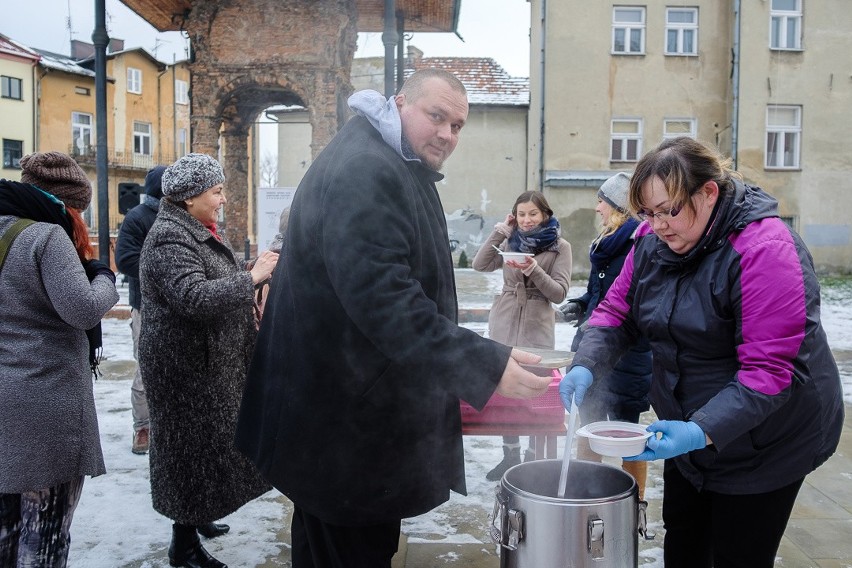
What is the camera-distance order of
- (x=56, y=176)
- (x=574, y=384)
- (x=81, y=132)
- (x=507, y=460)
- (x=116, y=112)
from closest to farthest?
(x=574, y=384), (x=56, y=176), (x=507, y=460), (x=81, y=132), (x=116, y=112)

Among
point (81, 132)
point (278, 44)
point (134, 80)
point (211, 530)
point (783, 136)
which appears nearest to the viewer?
point (211, 530)

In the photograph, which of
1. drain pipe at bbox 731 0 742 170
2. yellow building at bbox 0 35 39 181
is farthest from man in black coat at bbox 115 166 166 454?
yellow building at bbox 0 35 39 181

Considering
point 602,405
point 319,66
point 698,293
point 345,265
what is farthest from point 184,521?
point 319,66

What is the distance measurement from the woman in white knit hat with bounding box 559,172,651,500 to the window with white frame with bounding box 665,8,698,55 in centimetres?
1738

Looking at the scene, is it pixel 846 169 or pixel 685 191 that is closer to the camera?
pixel 685 191

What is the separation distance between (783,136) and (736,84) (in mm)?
2160

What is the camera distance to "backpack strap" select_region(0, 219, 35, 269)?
246 cm

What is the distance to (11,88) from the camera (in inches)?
1289

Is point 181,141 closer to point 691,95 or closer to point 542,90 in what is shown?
point 542,90

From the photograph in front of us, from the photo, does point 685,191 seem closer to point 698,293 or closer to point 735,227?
point 735,227

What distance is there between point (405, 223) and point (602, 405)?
2.28 meters

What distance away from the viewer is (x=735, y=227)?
82.5 inches

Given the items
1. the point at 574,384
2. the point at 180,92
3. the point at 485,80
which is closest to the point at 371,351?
the point at 574,384

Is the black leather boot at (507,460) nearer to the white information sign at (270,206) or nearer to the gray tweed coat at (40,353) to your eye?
the gray tweed coat at (40,353)
